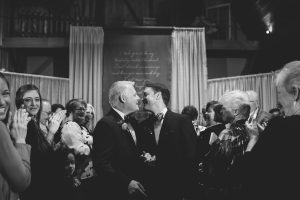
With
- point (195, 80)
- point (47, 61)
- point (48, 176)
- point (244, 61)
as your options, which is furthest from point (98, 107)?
point (48, 176)

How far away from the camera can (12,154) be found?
153 centimetres

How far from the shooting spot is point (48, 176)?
2.66 metres

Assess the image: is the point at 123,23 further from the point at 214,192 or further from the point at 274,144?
the point at 274,144

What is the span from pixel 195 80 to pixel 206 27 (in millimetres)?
2386

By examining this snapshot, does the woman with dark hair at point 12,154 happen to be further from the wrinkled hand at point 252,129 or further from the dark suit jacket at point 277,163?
the wrinkled hand at point 252,129

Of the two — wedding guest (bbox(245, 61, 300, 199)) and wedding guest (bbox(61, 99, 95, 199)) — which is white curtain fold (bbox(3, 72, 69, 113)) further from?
wedding guest (bbox(245, 61, 300, 199))

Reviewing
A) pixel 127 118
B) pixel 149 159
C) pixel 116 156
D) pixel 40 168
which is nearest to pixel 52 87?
pixel 127 118

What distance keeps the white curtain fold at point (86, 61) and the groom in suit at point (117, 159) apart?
19.1 ft

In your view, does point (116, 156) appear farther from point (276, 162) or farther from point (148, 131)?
point (276, 162)

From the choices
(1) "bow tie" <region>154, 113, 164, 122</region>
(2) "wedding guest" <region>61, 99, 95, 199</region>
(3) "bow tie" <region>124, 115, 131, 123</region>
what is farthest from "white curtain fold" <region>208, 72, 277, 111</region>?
(2) "wedding guest" <region>61, 99, 95, 199</region>

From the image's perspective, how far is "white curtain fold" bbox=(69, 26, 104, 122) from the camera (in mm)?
8953

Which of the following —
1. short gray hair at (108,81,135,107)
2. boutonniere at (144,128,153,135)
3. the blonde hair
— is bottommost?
boutonniere at (144,128,153,135)

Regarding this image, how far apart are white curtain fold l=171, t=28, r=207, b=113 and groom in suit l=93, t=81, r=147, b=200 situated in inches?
226

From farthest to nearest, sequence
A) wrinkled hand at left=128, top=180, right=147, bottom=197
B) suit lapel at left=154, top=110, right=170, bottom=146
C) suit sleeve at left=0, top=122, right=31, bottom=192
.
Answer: suit lapel at left=154, top=110, right=170, bottom=146
wrinkled hand at left=128, top=180, right=147, bottom=197
suit sleeve at left=0, top=122, right=31, bottom=192
